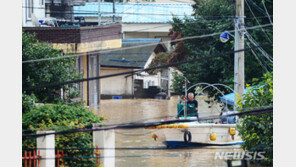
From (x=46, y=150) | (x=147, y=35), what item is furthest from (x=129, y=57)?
(x=46, y=150)

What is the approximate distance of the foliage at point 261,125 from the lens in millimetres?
12164

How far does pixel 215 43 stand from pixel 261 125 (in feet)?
40.4

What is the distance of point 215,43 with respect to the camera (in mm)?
24219

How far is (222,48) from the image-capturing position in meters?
24.4

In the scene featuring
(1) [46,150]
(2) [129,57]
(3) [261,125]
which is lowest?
(1) [46,150]

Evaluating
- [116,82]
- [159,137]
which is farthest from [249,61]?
[116,82]

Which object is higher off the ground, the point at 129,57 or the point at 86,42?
the point at 129,57

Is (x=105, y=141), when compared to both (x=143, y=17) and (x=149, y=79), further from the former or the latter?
(x=143, y=17)

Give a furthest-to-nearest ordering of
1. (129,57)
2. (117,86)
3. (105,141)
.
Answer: (129,57) < (117,86) < (105,141)

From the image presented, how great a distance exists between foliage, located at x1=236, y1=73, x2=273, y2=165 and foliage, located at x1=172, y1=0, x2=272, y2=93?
907 cm

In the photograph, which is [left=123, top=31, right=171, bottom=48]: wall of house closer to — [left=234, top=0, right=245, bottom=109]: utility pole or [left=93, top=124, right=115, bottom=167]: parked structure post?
[left=234, top=0, right=245, bottom=109]: utility pole

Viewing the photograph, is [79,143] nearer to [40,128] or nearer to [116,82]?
[40,128]

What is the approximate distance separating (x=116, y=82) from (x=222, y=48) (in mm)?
13796

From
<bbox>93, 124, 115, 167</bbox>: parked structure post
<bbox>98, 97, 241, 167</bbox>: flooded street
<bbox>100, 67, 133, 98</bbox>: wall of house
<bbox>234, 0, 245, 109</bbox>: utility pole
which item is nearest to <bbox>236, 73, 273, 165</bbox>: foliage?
<bbox>98, 97, 241, 167</bbox>: flooded street
